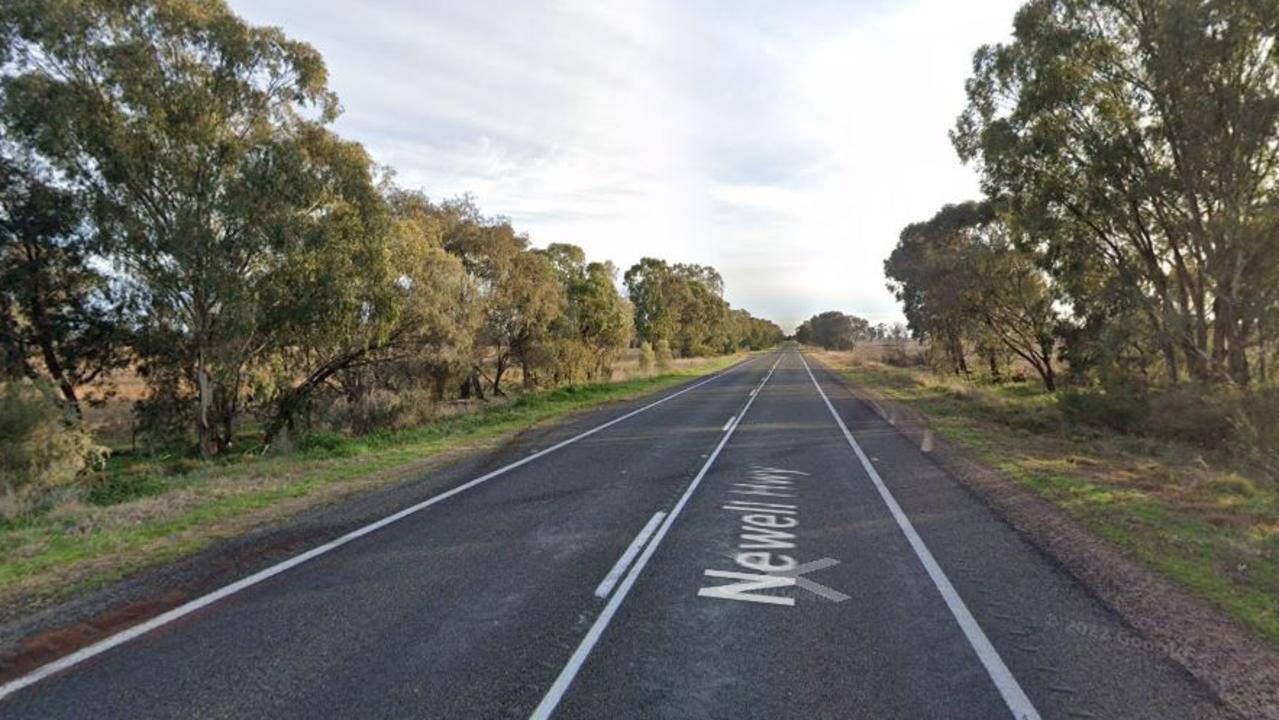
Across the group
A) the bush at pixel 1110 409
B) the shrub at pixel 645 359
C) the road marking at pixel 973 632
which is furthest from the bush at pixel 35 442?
the shrub at pixel 645 359

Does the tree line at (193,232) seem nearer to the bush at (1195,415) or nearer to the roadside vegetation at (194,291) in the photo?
the roadside vegetation at (194,291)

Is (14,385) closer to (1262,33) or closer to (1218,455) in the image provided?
(1218,455)

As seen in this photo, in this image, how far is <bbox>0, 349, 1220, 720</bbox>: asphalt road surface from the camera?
3.92m

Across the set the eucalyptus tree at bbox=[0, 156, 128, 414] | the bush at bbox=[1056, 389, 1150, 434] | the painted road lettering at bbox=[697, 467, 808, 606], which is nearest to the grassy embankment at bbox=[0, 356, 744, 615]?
the eucalyptus tree at bbox=[0, 156, 128, 414]

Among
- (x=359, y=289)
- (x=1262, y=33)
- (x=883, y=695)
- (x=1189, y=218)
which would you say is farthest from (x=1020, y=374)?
(x=883, y=695)

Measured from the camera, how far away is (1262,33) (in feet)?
46.4

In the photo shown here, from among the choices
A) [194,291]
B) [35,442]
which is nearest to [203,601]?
[35,442]

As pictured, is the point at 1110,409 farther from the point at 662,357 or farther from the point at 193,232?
the point at 662,357

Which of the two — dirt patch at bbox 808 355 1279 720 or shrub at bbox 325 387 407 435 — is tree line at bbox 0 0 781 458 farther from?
dirt patch at bbox 808 355 1279 720

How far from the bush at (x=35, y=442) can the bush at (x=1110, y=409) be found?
79.3 feet

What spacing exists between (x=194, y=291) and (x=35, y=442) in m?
4.45

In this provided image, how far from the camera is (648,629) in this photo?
4938 millimetres

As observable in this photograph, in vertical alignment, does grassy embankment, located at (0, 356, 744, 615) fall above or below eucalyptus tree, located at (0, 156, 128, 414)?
below

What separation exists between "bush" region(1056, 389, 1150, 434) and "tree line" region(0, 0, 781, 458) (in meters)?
19.2
